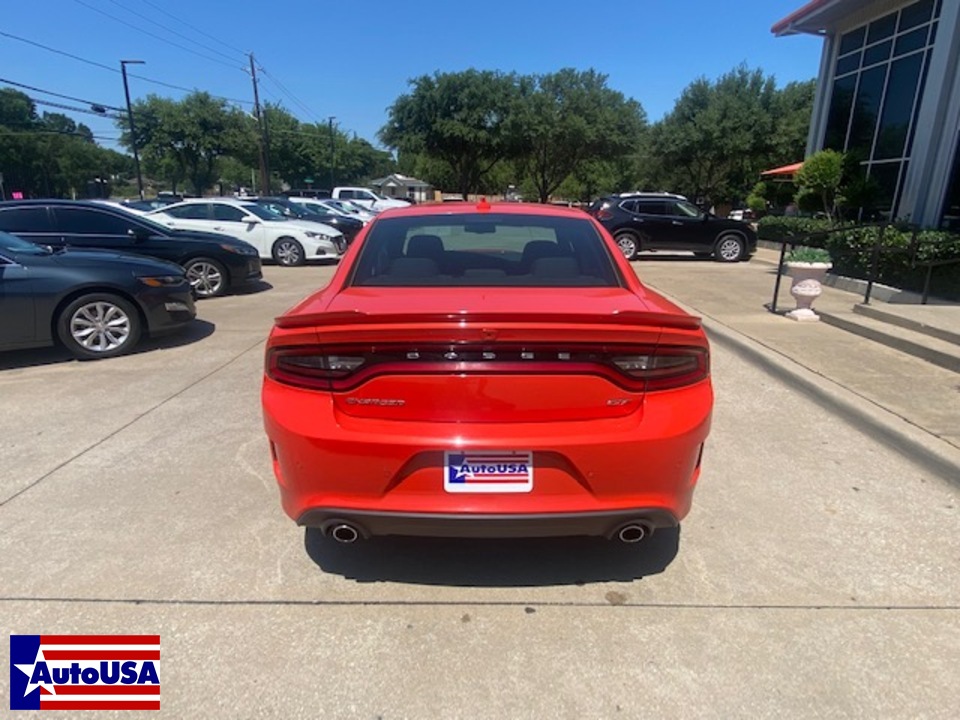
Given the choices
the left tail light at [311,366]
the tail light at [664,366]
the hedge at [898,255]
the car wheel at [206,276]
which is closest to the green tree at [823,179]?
the hedge at [898,255]

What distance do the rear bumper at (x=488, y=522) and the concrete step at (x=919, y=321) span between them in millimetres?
5897

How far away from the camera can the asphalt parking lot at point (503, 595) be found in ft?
6.95

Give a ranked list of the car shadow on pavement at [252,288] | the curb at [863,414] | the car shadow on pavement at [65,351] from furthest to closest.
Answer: the car shadow on pavement at [252,288] < the car shadow on pavement at [65,351] < the curb at [863,414]

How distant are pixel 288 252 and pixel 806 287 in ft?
37.6

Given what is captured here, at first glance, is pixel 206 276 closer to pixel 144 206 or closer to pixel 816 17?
pixel 144 206

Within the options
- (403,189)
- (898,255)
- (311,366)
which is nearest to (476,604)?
(311,366)

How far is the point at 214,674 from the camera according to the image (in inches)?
85.7

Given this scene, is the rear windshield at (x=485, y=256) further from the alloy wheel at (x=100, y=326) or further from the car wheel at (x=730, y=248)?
the car wheel at (x=730, y=248)

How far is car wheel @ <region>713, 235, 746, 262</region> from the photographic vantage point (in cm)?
1602

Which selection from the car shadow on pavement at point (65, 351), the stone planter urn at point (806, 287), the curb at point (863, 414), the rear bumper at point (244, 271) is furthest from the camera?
the rear bumper at point (244, 271)

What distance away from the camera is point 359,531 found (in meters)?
2.37

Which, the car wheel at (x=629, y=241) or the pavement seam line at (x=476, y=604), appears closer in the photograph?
the pavement seam line at (x=476, y=604)

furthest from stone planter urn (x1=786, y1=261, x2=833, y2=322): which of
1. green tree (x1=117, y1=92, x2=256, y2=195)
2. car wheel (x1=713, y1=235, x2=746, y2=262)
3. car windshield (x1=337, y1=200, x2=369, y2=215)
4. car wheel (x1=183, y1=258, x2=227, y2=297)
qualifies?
green tree (x1=117, y1=92, x2=256, y2=195)

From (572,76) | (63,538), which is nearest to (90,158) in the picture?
(572,76)
